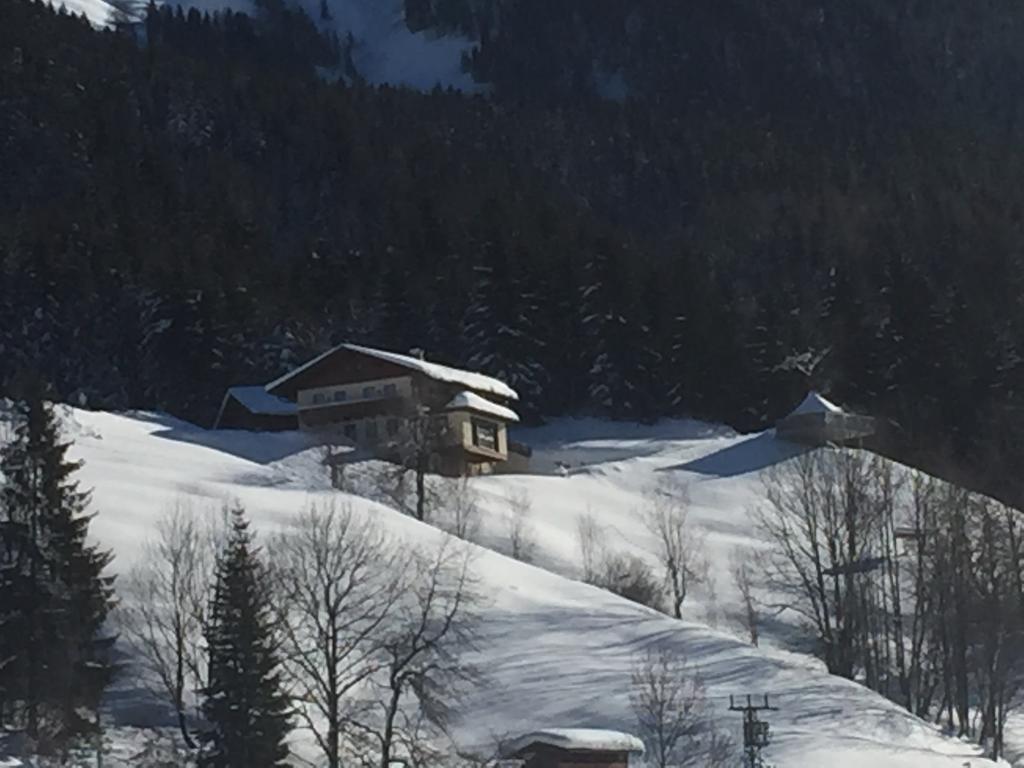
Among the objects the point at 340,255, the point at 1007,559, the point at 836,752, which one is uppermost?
the point at 340,255

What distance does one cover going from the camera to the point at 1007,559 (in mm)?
64750

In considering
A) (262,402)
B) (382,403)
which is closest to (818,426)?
(382,403)

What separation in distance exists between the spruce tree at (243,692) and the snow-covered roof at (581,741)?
4753 millimetres

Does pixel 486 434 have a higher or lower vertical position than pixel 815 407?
lower

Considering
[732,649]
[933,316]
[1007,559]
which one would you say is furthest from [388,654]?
[933,316]

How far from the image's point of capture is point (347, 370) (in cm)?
8694

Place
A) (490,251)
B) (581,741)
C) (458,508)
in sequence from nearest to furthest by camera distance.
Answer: (581,741)
(458,508)
(490,251)

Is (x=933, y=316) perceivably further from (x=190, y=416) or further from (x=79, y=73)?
(x=79, y=73)

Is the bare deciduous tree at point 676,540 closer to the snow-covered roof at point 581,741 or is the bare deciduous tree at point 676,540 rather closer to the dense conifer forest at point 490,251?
the snow-covered roof at point 581,741

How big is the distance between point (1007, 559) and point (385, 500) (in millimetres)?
19532

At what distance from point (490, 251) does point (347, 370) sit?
27.5 meters

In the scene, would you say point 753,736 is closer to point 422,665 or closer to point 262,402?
point 422,665

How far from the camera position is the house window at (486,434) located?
84350 mm

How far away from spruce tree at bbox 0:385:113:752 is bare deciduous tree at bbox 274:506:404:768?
4319 millimetres
